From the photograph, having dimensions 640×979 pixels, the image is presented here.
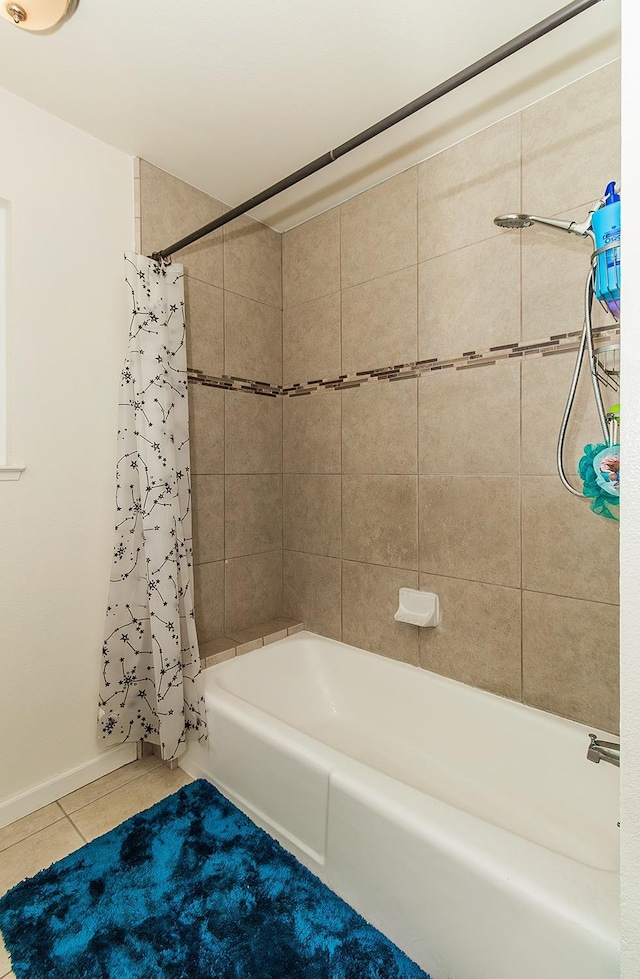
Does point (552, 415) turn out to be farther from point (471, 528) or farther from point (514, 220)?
point (514, 220)

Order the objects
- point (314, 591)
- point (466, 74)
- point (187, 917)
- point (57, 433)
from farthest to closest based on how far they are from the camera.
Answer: point (314, 591), point (57, 433), point (187, 917), point (466, 74)

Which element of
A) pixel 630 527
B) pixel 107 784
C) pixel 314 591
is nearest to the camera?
pixel 630 527

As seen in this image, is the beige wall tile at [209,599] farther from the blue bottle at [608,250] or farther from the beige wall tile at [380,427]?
the blue bottle at [608,250]

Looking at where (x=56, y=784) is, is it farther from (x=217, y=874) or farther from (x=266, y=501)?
(x=266, y=501)

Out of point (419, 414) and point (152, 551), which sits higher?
point (419, 414)

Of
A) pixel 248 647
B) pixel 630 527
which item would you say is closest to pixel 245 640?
pixel 248 647

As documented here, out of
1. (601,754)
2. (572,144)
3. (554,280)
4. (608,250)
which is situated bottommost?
(601,754)

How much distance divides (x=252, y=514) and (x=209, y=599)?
47 cm

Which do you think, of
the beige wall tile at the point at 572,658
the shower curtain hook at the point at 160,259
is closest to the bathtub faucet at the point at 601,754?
the beige wall tile at the point at 572,658

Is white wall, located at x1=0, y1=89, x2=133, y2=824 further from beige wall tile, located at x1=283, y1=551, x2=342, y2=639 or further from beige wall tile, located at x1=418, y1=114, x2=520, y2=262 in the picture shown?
beige wall tile, located at x1=418, y1=114, x2=520, y2=262

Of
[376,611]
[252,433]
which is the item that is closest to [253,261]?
[252,433]

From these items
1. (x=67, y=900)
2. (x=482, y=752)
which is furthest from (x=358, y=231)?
(x=67, y=900)

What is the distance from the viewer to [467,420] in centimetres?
187

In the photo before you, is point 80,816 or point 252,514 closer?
point 80,816
